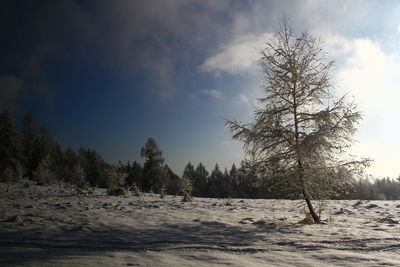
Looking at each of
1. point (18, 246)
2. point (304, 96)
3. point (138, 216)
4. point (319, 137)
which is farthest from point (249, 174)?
point (18, 246)

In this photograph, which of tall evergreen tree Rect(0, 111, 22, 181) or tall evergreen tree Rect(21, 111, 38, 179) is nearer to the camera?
tall evergreen tree Rect(0, 111, 22, 181)

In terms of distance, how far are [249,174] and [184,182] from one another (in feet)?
22.8

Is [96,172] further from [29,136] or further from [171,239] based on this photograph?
[171,239]

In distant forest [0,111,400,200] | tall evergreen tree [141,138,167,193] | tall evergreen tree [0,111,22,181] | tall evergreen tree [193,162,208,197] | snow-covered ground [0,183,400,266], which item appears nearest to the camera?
snow-covered ground [0,183,400,266]

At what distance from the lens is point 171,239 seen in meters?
6.45

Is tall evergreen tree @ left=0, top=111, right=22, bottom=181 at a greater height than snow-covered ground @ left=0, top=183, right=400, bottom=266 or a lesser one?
greater

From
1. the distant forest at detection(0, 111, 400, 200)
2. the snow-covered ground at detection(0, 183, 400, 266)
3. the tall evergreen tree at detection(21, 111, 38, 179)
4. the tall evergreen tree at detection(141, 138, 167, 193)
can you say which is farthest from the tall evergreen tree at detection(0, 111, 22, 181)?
the snow-covered ground at detection(0, 183, 400, 266)

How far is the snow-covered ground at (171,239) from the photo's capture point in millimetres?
4699

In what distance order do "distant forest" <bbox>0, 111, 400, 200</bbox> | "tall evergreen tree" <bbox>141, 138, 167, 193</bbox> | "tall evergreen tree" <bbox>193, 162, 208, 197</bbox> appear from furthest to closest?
"tall evergreen tree" <bbox>193, 162, 208, 197</bbox> → "tall evergreen tree" <bbox>141, 138, 167, 193</bbox> → "distant forest" <bbox>0, 111, 400, 200</bbox>

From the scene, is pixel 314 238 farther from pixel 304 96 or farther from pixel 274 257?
pixel 304 96

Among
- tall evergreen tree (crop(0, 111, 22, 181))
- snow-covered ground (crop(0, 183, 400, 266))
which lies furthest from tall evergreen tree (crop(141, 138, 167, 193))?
snow-covered ground (crop(0, 183, 400, 266))

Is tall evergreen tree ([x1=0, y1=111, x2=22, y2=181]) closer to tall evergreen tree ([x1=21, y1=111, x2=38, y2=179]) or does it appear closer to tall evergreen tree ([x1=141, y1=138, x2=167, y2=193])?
tall evergreen tree ([x1=21, y1=111, x2=38, y2=179])

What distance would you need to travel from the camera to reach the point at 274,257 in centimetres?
507

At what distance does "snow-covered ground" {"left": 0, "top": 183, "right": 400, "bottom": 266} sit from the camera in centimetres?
470
